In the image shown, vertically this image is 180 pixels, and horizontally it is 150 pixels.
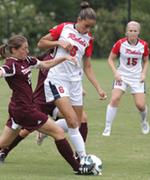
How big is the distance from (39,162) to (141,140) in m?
2.77

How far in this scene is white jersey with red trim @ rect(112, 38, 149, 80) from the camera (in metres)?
13.0

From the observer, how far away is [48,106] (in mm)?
10211

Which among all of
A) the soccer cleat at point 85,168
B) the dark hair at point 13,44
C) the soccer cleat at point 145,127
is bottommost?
the soccer cleat at point 145,127

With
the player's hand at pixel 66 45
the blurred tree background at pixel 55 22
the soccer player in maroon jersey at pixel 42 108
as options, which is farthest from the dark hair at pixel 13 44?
the blurred tree background at pixel 55 22

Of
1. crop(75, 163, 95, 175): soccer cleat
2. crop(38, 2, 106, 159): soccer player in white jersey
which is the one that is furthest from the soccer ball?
crop(38, 2, 106, 159): soccer player in white jersey

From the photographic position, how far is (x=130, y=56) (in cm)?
1305

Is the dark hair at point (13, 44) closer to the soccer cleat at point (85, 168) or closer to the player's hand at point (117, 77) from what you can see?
the soccer cleat at point (85, 168)

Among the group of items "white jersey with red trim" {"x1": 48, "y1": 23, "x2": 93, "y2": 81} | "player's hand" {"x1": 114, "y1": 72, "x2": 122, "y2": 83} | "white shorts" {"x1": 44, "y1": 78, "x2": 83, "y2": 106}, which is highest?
"white jersey with red trim" {"x1": 48, "y1": 23, "x2": 93, "y2": 81}

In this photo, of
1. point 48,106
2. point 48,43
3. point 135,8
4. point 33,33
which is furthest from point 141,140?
point 135,8

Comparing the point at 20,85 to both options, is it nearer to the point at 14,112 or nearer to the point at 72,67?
the point at 14,112

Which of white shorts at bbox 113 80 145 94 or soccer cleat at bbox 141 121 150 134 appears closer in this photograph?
white shorts at bbox 113 80 145 94

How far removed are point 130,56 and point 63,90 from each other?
3828 mm

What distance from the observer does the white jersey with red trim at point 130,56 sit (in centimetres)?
1297

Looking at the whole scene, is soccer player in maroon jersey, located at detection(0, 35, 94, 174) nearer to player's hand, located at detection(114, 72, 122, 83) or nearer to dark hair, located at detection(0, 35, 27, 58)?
dark hair, located at detection(0, 35, 27, 58)
